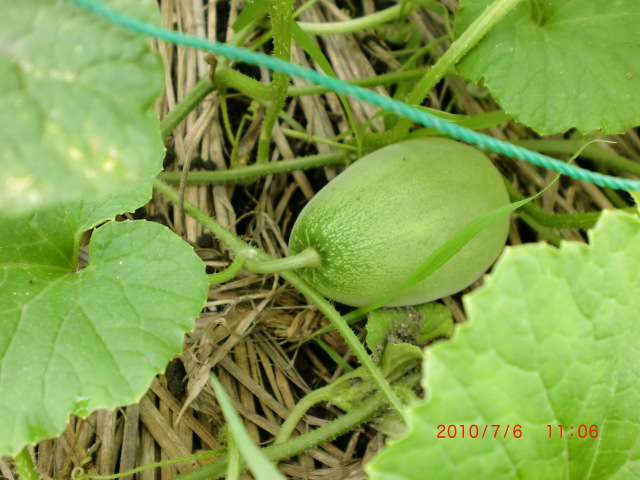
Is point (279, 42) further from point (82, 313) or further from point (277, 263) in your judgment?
point (82, 313)

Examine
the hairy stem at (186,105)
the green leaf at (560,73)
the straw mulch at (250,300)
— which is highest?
the green leaf at (560,73)

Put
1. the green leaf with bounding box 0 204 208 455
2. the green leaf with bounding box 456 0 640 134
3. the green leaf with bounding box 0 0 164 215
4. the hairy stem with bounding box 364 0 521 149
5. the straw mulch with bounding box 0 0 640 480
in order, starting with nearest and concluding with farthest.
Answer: the green leaf with bounding box 0 0 164 215 < the green leaf with bounding box 0 204 208 455 < the hairy stem with bounding box 364 0 521 149 < the green leaf with bounding box 456 0 640 134 < the straw mulch with bounding box 0 0 640 480

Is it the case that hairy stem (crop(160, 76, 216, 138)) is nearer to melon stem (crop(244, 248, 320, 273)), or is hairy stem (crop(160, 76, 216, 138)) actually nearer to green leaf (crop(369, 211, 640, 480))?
melon stem (crop(244, 248, 320, 273))

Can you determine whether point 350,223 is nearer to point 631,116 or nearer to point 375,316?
point 375,316

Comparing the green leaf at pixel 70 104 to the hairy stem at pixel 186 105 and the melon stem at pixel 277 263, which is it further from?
the hairy stem at pixel 186 105

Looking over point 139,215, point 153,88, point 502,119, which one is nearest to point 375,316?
point 502,119

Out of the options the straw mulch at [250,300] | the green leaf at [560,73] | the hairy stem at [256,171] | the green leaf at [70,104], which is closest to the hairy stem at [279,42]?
the hairy stem at [256,171]
